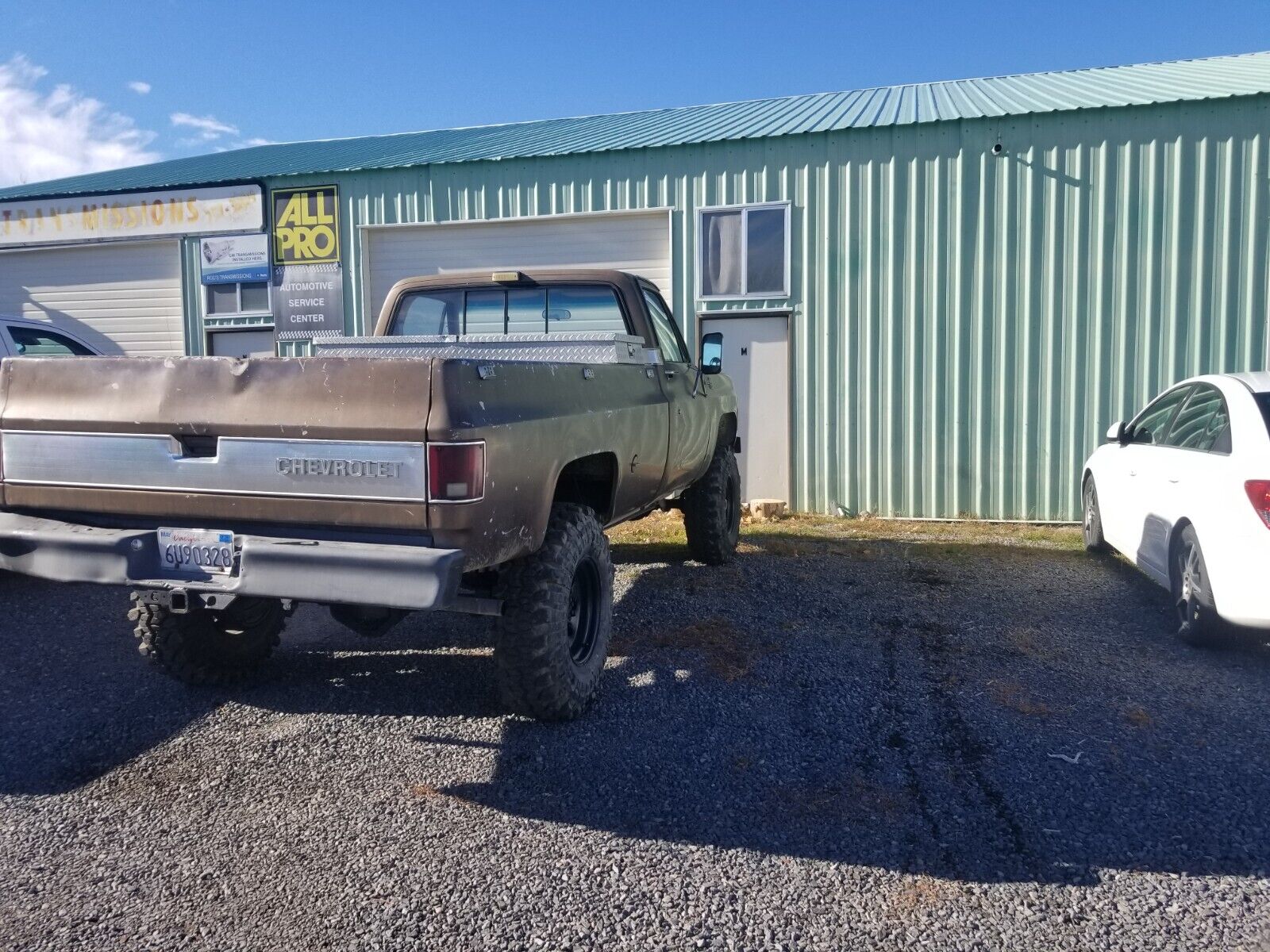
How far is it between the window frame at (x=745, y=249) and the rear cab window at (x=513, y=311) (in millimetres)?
5164

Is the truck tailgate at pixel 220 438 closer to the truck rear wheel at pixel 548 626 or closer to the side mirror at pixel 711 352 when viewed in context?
the truck rear wheel at pixel 548 626

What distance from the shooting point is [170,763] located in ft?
12.1

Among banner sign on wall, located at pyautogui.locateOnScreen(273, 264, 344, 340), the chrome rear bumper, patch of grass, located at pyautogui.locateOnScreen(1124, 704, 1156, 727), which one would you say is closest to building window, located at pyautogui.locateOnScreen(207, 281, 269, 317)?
banner sign on wall, located at pyautogui.locateOnScreen(273, 264, 344, 340)

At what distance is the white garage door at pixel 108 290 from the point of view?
41.6 feet

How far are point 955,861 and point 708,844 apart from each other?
759 mm

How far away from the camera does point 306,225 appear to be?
39.2 ft

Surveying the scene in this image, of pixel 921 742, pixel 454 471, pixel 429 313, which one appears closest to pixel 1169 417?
pixel 921 742

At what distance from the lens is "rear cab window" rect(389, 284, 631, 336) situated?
562cm

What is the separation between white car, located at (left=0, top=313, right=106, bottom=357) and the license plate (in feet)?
13.0

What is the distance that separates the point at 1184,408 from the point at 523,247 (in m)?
7.58

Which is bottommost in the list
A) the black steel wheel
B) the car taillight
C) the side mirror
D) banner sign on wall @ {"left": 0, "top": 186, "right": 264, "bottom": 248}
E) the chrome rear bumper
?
the black steel wheel

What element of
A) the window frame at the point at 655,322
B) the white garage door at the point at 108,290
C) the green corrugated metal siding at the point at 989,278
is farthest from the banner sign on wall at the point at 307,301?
the window frame at the point at 655,322

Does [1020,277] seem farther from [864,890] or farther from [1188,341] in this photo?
[864,890]

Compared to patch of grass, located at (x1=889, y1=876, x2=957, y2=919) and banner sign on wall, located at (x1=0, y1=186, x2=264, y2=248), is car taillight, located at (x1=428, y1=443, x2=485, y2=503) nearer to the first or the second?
patch of grass, located at (x1=889, y1=876, x2=957, y2=919)
